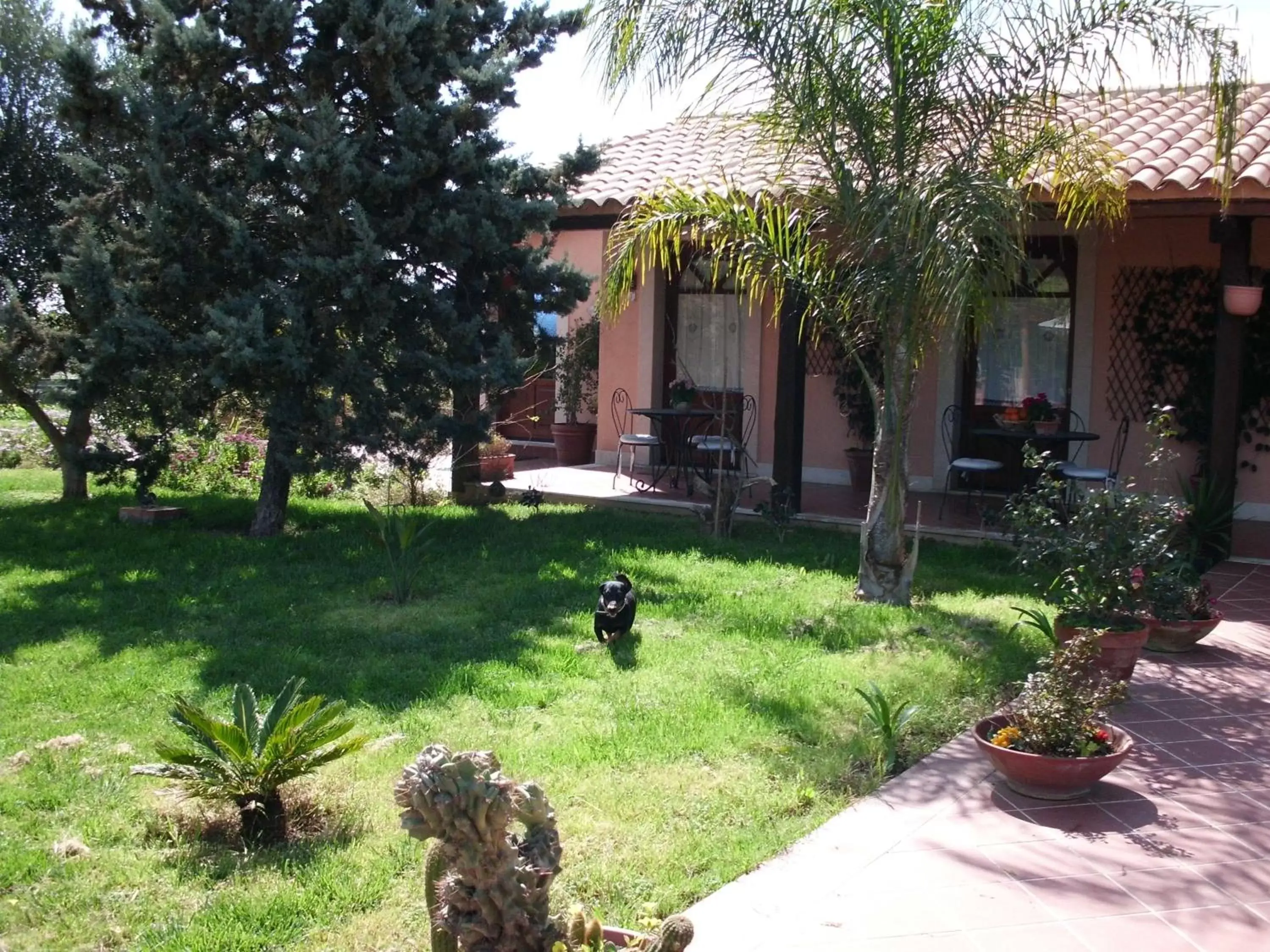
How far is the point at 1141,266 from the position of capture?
10398 millimetres

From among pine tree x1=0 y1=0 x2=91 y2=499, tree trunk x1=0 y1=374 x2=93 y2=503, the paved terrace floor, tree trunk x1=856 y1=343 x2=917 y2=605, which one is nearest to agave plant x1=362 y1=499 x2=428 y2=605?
tree trunk x1=856 y1=343 x2=917 y2=605

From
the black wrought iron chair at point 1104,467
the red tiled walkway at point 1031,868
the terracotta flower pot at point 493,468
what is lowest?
the red tiled walkway at point 1031,868

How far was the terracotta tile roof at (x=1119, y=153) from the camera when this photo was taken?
757 centimetres

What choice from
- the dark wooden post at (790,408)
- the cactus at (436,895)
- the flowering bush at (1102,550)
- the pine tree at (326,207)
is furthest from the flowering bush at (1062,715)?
the pine tree at (326,207)

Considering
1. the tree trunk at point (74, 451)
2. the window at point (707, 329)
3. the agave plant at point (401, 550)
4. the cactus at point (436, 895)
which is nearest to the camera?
the cactus at point (436, 895)

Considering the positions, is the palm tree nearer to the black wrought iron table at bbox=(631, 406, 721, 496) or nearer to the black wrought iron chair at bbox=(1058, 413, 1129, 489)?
the black wrought iron chair at bbox=(1058, 413, 1129, 489)

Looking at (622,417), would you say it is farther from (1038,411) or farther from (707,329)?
(1038,411)

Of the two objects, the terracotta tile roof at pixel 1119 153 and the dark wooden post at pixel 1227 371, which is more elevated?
the terracotta tile roof at pixel 1119 153

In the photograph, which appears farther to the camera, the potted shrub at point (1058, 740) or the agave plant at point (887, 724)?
the agave plant at point (887, 724)

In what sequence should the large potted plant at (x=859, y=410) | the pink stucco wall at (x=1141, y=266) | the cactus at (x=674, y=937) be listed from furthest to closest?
the large potted plant at (x=859, y=410) < the pink stucco wall at (x=1141, y=266) < the cactus at (x=674, y=937)

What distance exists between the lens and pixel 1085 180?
7.16m

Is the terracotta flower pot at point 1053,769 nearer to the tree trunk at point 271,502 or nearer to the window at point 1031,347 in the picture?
the tree trunk at point 271,502

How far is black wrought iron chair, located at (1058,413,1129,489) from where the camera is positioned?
8.83 m

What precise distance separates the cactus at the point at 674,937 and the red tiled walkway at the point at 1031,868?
703 mm
